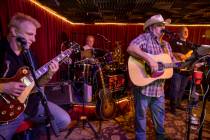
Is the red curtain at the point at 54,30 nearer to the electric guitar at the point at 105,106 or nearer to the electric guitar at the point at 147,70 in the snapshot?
the electric guitar at the point at 105,106

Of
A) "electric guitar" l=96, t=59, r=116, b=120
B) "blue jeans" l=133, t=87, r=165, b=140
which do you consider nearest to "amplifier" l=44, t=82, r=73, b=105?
"electric guitar" l=96, t=59, r=116, b=120

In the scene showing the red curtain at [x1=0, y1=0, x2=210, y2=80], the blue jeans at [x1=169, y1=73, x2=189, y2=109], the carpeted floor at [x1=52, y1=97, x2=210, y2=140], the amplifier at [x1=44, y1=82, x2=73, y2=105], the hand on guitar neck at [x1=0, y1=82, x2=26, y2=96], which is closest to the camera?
the hand on guitar neck at [x1=0, y1=82, x2=26, y2=96]

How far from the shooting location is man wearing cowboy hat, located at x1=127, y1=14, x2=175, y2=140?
10.3 ft

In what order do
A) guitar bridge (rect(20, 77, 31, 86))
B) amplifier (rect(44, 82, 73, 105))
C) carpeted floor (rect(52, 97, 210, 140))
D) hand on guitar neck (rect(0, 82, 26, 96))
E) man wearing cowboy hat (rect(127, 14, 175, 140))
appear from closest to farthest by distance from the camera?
hand on guitar neck (rect(0, 82, 26, 96)) < guitar bridge (rect(20, 77, 31, 86)) < man wearing cowboy hat (rect(127, 14, 175, 140)) < carpeted floor (rect(52, 97, 210, 140)) < amplifier (rect(44, 82, 73, 105))

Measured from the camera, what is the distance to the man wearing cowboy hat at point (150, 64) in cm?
315

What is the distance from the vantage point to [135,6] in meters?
7.35

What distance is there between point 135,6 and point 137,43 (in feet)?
15.0

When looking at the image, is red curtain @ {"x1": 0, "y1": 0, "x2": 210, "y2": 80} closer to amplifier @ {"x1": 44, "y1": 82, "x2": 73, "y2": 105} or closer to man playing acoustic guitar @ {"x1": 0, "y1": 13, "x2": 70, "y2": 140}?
amplifier @ {"x1": 44, "y1": 82, "x2": 73, "y2": 105}

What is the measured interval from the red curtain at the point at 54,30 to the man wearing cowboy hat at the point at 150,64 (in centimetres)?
311

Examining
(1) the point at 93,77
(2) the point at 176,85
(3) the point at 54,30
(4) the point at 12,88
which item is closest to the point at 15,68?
(4) the point at 12,88

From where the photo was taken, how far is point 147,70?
322 cm

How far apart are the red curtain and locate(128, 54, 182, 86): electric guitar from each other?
3.06m

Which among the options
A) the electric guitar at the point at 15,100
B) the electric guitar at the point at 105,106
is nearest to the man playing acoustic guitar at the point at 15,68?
the electric guitar at the point at 15,100

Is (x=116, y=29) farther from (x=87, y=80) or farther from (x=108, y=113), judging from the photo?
(x=108, y=113)
